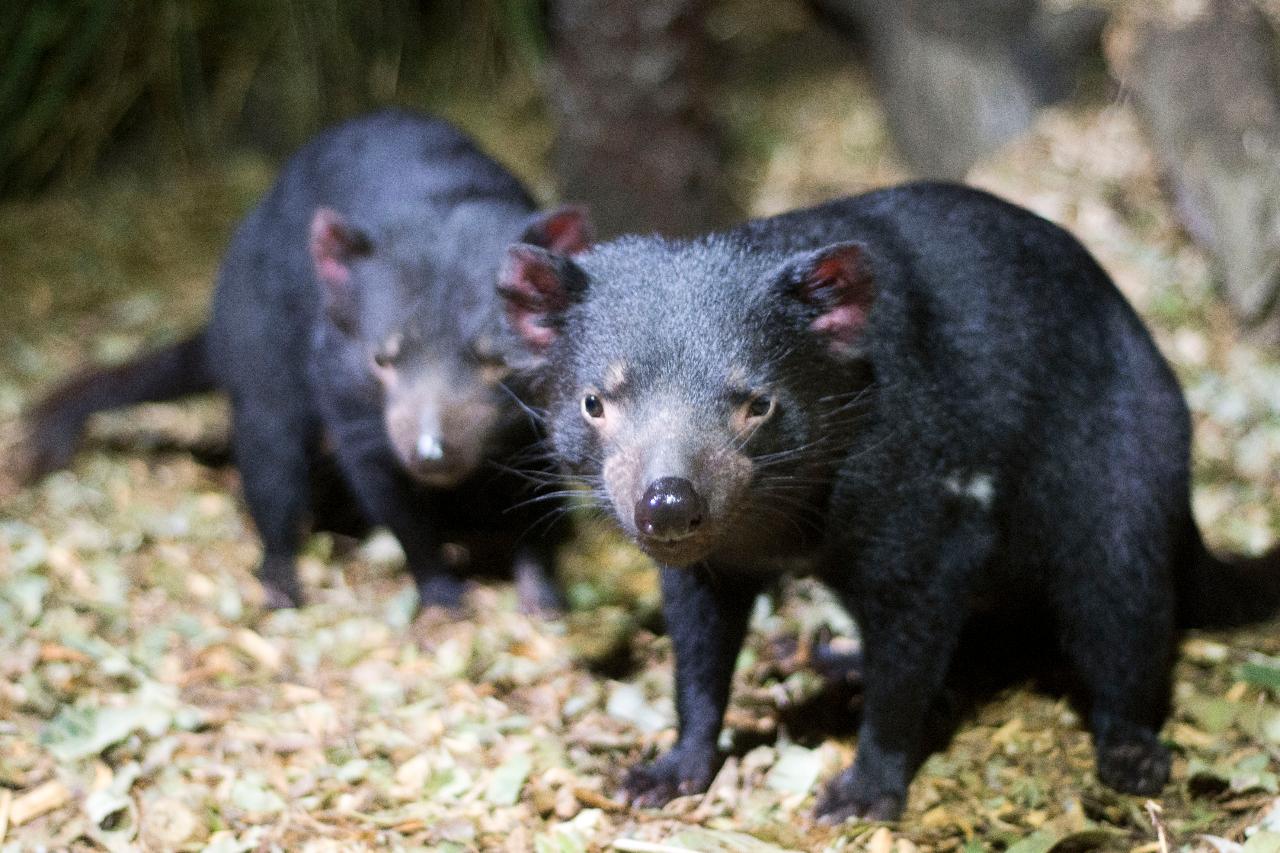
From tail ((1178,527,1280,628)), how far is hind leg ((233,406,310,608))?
9.18ft

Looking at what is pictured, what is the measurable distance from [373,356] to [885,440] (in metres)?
1.74

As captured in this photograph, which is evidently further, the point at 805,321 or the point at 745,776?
the point at 745,776

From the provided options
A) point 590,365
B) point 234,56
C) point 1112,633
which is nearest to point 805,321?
point 590,365

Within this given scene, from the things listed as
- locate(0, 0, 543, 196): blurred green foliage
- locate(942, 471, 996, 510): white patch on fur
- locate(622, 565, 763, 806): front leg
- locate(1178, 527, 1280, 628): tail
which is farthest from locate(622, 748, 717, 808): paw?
locate(0, 0, 543, 196): blurred green foliage

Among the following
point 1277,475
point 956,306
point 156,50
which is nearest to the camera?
point 956,306

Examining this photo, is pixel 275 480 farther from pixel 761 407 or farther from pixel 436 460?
pixel 761 407

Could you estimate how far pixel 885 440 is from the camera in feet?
9.65

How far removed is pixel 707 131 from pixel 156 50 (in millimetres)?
3696

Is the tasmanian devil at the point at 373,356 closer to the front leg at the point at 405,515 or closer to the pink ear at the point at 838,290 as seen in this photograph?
the front leg at the point at 405,515

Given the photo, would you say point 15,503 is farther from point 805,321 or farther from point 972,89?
point 972,89

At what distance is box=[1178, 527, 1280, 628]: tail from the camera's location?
3.61m

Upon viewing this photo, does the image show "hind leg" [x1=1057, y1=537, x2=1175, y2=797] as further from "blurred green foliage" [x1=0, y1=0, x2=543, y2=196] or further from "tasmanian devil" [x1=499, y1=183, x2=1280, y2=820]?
"blurred green foliage" [x1=0, y1=0, x2=543, y2=196]

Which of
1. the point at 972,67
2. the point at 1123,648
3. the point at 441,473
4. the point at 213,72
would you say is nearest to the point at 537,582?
the point at 441,473

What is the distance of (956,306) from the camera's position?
313 cm
